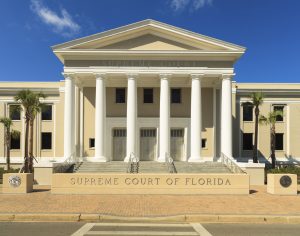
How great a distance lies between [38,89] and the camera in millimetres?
33312

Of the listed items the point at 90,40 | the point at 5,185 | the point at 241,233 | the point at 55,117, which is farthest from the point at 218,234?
the point at 55,117

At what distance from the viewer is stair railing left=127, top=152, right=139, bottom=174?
928 inches

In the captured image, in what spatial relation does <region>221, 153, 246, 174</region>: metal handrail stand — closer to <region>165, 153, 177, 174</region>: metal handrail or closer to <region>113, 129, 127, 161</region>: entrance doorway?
<region>165, 153, 177, 174</region>: metal handrail

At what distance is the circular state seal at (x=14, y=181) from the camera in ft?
58.0

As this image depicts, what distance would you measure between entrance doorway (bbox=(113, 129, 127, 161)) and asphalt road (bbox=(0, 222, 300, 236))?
19384mm

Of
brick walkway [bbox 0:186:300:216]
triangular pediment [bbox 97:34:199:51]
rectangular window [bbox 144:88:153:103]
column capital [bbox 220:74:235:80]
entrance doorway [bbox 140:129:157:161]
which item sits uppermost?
triangular pediment [bbox 97:34:199:51]

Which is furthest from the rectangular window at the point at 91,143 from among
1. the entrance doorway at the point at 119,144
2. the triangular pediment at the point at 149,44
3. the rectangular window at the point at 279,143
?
the rectangular window at the point at 279,143

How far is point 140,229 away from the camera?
1003 cm

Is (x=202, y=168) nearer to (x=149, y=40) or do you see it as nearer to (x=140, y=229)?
(x=149, y=40)

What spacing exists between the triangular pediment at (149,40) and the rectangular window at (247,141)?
10337 mm

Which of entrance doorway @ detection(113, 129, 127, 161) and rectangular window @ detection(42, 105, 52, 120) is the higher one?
rectangular window @ detection(42, 105, 52, 120)

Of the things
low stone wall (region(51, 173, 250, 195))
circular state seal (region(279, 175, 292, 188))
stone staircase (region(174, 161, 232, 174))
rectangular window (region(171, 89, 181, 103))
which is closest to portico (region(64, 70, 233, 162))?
stone staircase (region(174, 161, 232, 174))

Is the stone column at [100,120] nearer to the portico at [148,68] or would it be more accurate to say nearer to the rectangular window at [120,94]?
the portico at [148,68]

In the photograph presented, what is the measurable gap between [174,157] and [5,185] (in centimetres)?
1606
